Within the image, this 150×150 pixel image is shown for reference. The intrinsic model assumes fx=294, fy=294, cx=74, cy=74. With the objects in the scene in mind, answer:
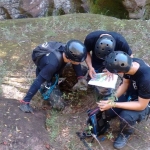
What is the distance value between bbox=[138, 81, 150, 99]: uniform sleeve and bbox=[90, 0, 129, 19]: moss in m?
6.06

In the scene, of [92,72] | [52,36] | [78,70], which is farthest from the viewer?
[52,36]

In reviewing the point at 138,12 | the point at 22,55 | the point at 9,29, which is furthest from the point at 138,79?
the point at 138,12

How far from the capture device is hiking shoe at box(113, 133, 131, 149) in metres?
3.61

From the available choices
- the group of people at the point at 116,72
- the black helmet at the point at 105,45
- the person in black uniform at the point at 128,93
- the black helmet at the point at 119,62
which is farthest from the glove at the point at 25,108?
the black helmet at the point at 119,62

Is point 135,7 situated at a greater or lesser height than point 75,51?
lesser

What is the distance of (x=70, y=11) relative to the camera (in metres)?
9.02

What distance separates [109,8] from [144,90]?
21.3 feet

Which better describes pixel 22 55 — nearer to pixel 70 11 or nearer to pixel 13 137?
pixel 13 137

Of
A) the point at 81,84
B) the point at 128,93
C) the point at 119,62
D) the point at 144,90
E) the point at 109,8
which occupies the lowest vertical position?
the point at 109,8

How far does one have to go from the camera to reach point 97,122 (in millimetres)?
3734

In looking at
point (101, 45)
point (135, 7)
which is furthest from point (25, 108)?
point (135, 7)

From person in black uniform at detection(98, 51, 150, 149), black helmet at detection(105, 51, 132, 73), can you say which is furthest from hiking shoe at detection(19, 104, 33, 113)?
black helmet at detection(105, 51, 132, 73)

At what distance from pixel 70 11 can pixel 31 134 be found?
6.10 meters

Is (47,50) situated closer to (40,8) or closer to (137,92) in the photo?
(137,92)
